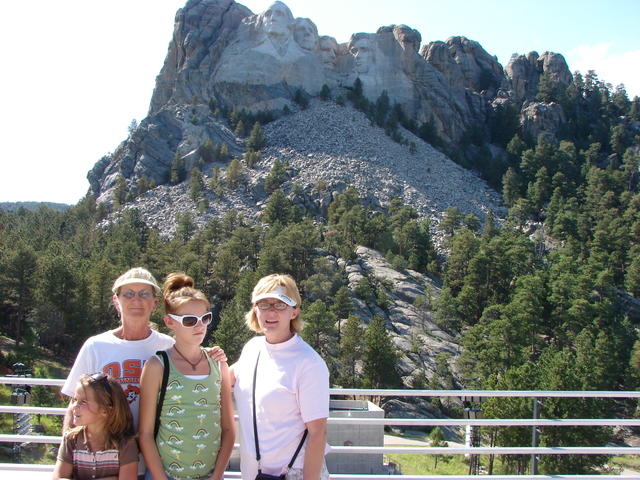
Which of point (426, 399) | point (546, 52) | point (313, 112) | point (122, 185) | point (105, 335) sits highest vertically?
point (546, 52)

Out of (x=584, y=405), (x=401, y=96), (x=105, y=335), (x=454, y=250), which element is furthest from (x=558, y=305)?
(x=401, y=96)

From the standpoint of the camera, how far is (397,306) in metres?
49.1

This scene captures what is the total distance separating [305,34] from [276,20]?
606cm

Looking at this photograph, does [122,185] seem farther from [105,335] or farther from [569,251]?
[105,335]

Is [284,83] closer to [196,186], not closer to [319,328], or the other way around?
[196,186]

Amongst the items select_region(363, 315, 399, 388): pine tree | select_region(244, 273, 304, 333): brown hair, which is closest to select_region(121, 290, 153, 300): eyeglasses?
select_region(244, 273, 304, 333): brown hair

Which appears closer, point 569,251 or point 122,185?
point 569,251

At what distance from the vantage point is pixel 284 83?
95938 mm

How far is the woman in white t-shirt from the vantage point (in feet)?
11.9

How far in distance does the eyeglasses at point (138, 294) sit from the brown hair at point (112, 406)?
593 mm

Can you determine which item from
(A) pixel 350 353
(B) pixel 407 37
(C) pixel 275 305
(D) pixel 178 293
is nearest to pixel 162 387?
(D) pixel 178 293

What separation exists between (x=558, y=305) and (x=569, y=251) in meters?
14.3

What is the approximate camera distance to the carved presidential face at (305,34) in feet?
330

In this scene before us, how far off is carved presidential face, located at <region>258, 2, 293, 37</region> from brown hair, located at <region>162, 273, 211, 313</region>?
327ft
